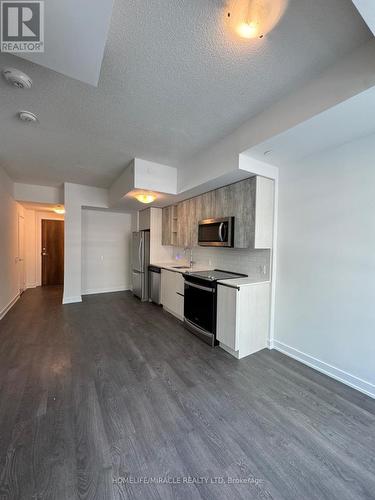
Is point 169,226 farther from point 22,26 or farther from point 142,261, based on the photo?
point 22,26

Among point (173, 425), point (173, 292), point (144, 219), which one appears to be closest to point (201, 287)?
point (173, 292)

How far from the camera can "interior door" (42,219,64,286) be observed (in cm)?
707

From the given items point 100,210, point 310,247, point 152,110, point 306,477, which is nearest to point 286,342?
point 310,247

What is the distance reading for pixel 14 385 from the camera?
2141 millimetres

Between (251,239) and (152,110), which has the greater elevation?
(152,110)

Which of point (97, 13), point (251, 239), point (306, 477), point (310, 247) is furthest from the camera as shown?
point (251, 239)

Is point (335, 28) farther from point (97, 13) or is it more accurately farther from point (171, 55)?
point (97, 13)

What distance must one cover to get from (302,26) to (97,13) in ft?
4.16

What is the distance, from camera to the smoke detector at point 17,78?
171 cm

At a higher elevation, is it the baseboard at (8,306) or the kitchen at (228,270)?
the kitchen at (228,270)

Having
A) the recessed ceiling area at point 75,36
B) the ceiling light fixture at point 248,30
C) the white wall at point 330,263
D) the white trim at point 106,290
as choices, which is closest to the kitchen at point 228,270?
the white wall at point 330,263

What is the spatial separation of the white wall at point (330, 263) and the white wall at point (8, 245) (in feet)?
16.3

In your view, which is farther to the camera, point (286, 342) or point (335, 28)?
point (286, 342)

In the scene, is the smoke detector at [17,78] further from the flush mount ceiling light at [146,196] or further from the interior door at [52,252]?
the interior door at [52,252]
